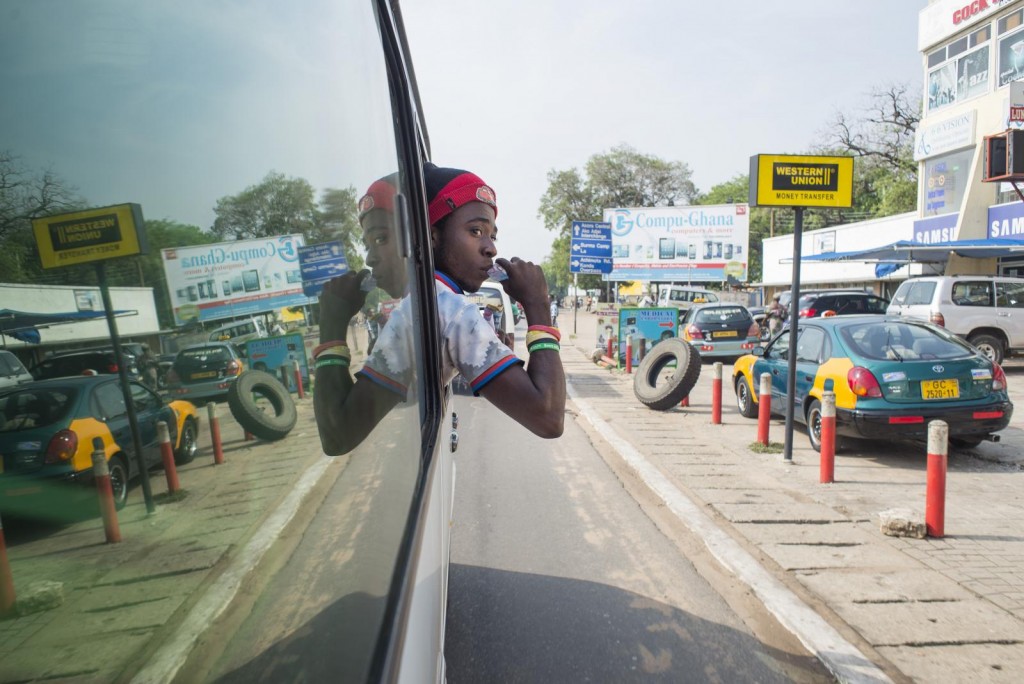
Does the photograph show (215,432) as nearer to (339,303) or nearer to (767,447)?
(339,303)

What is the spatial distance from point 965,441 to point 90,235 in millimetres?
8092

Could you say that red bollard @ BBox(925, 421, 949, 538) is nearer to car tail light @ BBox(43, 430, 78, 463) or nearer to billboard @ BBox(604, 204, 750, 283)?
car tail light @ BBox(43, 430, 78, 463)

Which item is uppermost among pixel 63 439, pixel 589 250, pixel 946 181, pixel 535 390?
pixel 946 181

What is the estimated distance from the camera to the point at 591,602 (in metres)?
3.70

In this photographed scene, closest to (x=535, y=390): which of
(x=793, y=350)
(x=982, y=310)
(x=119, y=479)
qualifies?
(x=119, y=479)

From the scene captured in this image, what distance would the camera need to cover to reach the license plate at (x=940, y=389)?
20.3 feet

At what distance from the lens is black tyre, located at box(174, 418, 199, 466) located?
1.78ft

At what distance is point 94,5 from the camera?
0.46 m

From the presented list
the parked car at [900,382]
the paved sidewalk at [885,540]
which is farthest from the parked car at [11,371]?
the parked car at [900,382]

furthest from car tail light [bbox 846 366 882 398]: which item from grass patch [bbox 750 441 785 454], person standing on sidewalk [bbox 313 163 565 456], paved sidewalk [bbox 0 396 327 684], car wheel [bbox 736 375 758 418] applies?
paved sidewalk [bbox 0 396 327 684]

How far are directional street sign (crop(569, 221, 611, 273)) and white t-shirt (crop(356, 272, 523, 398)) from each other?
19776mm

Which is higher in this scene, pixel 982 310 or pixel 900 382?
pixel 900 382

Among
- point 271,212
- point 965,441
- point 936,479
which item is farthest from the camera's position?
point 965,441

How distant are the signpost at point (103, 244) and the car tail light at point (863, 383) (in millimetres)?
6835
